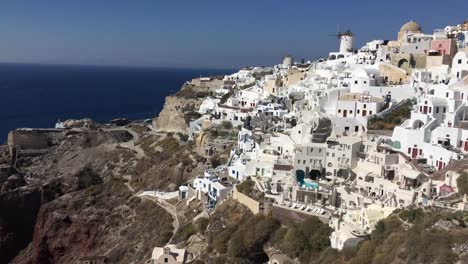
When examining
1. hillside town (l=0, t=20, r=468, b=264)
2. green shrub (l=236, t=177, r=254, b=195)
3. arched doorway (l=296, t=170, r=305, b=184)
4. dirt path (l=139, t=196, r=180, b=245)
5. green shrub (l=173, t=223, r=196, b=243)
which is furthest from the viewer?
dirt path (l=139, t=196, r=180, b=245)

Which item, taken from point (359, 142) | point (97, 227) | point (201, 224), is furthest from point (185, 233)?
point (97, 227)

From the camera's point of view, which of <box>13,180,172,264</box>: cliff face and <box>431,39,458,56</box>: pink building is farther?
<box>431,39,458,56</box>: pink building

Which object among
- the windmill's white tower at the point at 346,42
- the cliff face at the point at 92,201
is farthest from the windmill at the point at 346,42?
the cliff face at the point at 92,201

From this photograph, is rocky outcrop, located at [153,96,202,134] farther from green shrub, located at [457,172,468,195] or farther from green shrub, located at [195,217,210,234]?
green shrub, located at [457,172,468,195]

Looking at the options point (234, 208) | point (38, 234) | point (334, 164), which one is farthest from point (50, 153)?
point (334, 164)

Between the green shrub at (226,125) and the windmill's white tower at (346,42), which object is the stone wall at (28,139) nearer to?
the green shrub at (226,125)

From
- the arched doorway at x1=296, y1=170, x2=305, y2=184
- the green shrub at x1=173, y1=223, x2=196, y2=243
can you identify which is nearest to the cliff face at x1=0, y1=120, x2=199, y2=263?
the green shrub at x1=173, y1=223, x2=196, y2=243

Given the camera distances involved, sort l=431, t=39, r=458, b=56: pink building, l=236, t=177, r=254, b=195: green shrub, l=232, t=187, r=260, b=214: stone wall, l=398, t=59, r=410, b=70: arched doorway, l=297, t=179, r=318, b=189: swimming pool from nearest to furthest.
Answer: l=297, t=179, r=318, b=189: swimming pool, l=232, t=187, r=260, b=214: stone wall, l=236, t=177, r=254, b=195: green shrub, l=431, t=39, r=458, b=56: pink building, l=398, t=59, r=410, b=70: arched doorway
